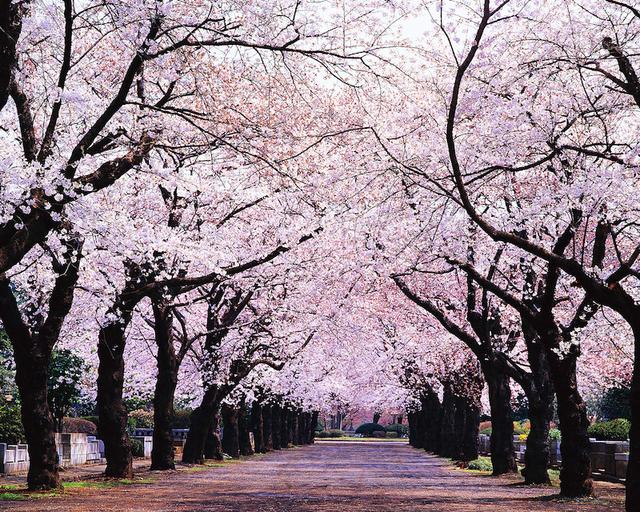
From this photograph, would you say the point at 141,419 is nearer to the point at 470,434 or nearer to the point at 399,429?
the point at 470,434

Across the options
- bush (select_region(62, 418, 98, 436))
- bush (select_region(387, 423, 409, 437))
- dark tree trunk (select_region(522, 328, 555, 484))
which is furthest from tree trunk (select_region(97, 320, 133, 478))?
bush (select_region(387, 423, 409, 437))

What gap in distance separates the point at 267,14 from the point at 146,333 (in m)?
33.9

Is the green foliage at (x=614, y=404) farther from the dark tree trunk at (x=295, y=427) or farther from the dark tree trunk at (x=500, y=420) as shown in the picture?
the dark tree trunk at (x=295, y=427)

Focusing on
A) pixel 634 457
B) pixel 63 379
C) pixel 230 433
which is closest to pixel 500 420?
pixel 63 379

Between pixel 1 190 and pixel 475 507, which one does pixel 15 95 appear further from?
pixel 475 507

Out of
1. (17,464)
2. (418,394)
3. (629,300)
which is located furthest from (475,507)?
→ (418,394)

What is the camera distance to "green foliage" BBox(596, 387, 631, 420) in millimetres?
55094

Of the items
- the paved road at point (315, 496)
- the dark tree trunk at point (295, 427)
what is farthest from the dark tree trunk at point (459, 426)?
the dark tree trunk at point (295, 427)

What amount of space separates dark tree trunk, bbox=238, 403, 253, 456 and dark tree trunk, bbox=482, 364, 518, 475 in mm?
22161

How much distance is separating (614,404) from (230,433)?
3177 centimetres

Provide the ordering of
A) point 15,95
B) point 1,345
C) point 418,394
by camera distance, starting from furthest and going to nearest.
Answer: point 418,394 < point 1,345 < point 15,95

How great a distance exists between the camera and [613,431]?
37.0 m

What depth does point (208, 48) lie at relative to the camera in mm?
14891

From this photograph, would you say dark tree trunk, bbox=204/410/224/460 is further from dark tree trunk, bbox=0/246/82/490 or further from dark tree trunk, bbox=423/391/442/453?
dark tree trunk, bbox=0/246/82/490
